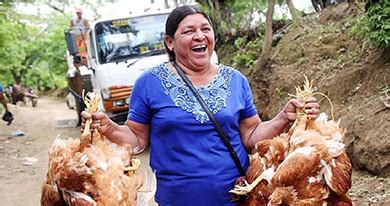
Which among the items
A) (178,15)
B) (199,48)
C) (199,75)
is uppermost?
(178,15)

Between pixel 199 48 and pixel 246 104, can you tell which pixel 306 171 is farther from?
pixel 199 48

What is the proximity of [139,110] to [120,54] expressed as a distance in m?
6.79

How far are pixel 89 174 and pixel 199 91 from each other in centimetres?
65

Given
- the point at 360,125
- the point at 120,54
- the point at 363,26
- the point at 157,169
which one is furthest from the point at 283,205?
the point at 120,54

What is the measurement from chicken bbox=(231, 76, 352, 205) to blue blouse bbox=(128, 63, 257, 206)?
0.16 metres

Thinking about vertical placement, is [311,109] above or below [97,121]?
below

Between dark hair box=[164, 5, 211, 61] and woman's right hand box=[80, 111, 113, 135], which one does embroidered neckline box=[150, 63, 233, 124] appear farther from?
woman's right hand box=[80, 111, 113, 135]

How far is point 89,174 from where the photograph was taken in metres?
2.35

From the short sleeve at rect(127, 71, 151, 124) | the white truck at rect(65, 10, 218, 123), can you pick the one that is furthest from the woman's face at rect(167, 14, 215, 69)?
the white truck at rect(65, 10, 218, 123)

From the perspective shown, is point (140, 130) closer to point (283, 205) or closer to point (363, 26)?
point (283, 205)

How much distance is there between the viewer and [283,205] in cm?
237

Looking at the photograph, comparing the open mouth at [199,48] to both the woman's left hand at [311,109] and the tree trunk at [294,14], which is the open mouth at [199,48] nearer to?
the woman's left hand at [311,109]

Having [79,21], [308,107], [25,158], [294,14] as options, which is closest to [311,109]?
[308,107]

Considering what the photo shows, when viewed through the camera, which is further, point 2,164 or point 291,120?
point 2,164
